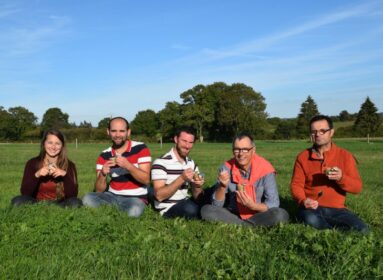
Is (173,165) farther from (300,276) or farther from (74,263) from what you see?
(300,276)

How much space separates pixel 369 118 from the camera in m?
67.6

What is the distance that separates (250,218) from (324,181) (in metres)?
1.29

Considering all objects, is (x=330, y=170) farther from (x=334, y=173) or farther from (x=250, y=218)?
(x=250, y=218)

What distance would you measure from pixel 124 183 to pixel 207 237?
2.33 m

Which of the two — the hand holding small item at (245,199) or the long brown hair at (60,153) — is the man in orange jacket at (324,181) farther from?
the long brown hair at (60,153)

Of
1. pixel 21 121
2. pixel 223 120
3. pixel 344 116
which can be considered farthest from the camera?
pixel 344 116

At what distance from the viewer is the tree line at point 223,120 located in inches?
3012

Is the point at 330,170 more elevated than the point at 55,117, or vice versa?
the point at 55,117

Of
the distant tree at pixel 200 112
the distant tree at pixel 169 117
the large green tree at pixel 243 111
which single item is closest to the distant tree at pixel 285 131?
the large green tree at pixel 243 111

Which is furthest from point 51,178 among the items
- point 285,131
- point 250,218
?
point 285,131

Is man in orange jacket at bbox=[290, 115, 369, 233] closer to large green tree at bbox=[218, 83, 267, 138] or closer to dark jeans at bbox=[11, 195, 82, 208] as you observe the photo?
dark jeans at bbox=[11, 195, 82, 208]

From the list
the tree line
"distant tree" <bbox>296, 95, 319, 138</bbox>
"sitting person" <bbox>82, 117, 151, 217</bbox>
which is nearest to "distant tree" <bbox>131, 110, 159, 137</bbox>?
the tree line

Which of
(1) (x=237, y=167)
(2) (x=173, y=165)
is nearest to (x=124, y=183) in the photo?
(2) (x=173, y=165)

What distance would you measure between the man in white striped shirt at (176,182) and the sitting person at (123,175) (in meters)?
0.34
